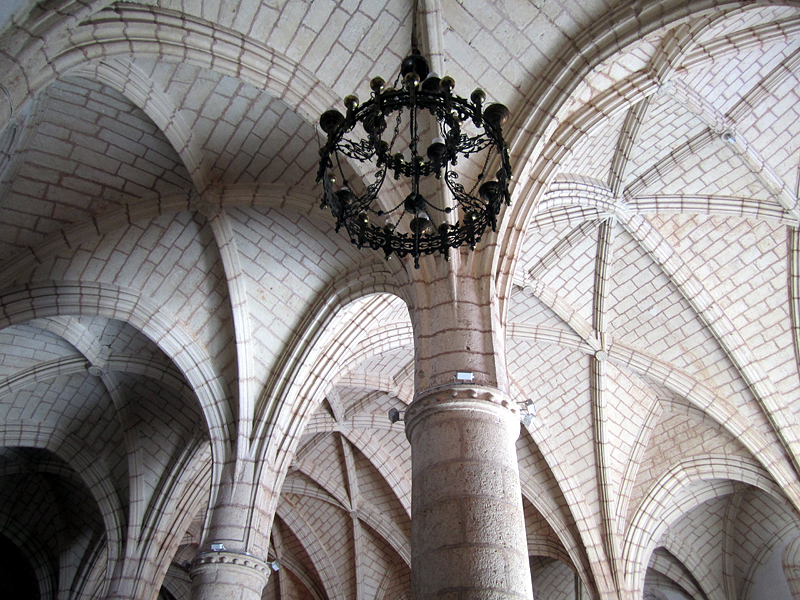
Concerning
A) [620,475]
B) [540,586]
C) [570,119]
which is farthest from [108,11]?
[540,586]

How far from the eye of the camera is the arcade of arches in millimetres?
6508

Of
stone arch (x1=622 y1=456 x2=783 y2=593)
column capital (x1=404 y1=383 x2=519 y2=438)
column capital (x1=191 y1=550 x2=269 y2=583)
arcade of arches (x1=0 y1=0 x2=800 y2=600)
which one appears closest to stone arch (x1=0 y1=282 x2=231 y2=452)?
arcade of arches (x1=0 y1=0 x2=800 y2=600)

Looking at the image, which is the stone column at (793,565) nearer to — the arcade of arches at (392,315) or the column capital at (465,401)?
the arcade of arches at (392,315)

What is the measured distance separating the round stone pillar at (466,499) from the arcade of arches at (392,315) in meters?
0.02

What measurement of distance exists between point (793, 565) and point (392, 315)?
930 centimetres

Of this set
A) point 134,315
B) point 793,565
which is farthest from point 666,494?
point 134,315

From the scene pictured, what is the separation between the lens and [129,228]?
9.48 m

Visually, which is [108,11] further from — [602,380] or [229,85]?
[602,380]

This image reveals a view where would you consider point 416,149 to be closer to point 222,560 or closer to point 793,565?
point 222,560

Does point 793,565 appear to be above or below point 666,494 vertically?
below

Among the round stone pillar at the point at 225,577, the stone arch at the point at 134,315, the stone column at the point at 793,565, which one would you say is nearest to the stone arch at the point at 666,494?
the stone column at the point at 793,565

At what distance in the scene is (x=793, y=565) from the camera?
13.3m

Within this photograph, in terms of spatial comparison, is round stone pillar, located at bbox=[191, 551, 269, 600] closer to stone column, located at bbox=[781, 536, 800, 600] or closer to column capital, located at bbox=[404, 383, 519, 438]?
column capital, located at bbox=[404, 383, 519, 438]

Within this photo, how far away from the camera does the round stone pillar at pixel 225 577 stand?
8.16m
